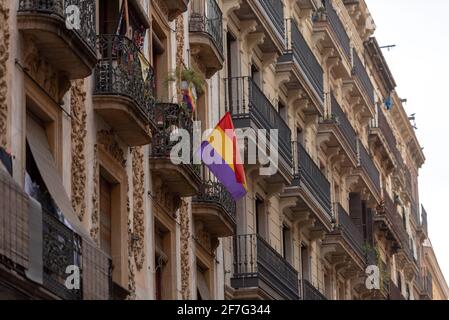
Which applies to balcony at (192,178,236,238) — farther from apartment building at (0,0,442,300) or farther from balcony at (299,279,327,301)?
balcony at (299,279,327,301)

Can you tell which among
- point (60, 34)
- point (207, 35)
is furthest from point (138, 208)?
point (207, 35)

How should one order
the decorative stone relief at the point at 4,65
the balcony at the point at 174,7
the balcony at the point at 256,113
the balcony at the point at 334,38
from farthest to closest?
the balcony at the point at 334,38
the balcony at the point at 256,113
the balcony at the point at 174,7
the decorative stone relief at the point at 4,65

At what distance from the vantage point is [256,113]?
31.0 metres

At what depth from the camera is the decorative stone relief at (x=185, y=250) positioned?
1011 inches

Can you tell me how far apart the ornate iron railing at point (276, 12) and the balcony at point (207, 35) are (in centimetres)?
362

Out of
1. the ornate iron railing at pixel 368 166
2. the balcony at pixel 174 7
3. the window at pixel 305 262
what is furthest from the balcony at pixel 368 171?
the balcony at pixel 174 7

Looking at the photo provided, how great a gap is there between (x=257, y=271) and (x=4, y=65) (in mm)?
12175

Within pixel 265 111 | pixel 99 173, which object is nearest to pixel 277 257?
pixel 265 111

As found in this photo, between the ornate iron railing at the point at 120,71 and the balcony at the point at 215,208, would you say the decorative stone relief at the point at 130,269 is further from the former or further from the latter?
the balcony at the point at 215,208

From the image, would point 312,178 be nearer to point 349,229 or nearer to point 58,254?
point 349,229

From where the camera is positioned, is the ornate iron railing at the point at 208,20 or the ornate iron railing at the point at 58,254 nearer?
the ornate iron railing at the point at 58,254

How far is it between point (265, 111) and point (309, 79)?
542cm

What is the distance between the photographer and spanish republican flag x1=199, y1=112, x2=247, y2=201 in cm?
2616

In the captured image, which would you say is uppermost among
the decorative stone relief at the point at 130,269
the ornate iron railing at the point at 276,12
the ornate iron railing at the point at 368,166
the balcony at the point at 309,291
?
the ornate iron railing at the point at 368,166
